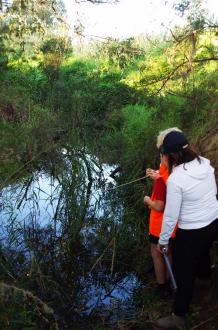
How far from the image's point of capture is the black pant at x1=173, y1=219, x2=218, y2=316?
3365mm

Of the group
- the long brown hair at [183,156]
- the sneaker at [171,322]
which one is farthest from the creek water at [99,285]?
the long brown hair at [183,156]

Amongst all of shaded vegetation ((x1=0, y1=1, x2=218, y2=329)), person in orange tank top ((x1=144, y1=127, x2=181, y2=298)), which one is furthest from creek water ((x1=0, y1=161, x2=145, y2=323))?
person in orange tank top ((x1=144, y1=127, x2=181, y2=298))

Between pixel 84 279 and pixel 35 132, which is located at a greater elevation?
pixel 35 132

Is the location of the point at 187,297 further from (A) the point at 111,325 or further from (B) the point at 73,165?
(B) the point at 73,165

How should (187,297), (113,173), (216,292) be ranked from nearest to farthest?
(187,297)
(216,292)
(113,173)

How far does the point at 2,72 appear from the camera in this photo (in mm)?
18578

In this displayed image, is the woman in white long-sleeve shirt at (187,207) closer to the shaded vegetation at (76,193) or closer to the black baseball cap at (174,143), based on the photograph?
the black baseball cap at (174,143)

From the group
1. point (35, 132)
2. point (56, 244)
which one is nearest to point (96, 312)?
point (56, 244)

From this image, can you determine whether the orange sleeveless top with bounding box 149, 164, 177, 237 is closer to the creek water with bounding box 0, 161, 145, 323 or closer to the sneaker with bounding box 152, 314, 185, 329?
the sneaker with bounding box 152, 314, 185, 329

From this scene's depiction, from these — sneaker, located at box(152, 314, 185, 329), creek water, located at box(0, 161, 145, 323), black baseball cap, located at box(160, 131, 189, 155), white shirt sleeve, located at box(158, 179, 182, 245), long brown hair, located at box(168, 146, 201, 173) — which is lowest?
creek water, located at box(0, 161, 145, 323)

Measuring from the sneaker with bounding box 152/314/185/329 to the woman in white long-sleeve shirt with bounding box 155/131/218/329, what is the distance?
0.84 feet

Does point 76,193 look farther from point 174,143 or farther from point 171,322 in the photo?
point 174,143

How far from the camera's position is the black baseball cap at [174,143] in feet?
11.0

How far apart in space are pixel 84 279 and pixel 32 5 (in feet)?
12.6
